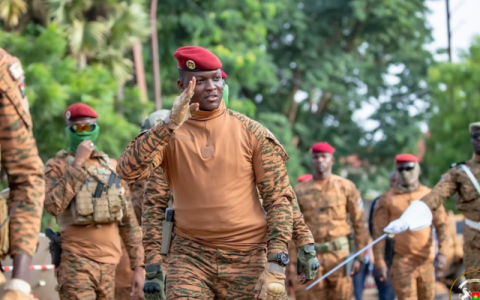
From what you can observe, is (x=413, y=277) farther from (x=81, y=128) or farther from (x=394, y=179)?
(x=81, y=128)

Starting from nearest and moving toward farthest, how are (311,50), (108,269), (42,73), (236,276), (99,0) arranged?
(236,276) → (108,269) → (42,73) → (99,0) → (311,50)

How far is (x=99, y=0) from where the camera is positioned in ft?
78.9

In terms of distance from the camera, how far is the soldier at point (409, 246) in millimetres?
12047

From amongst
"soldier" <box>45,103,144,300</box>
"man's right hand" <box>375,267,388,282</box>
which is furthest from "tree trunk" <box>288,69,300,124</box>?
"soldier" <box>45,103,144,300</box>

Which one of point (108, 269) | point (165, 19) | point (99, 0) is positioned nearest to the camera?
point (108, 269)

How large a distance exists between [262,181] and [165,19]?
84.0 ft

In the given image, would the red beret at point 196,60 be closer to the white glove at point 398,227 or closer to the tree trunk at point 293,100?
the white glove at point 398,227

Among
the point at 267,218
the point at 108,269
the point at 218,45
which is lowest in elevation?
the point at 108,269

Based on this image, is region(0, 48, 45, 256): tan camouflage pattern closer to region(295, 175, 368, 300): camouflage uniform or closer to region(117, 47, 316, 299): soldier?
region(117, 47, 316, 299): soldier

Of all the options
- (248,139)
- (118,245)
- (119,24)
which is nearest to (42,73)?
(119,24)

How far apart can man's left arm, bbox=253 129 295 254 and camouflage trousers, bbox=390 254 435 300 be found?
6.49 m

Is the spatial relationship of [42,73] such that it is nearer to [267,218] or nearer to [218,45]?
[218,45]

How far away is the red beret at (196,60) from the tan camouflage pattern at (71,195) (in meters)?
2.90

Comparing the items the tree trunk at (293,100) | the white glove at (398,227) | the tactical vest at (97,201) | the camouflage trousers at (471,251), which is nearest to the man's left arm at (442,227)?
Answer: the camouflage trousers at (471,251)
